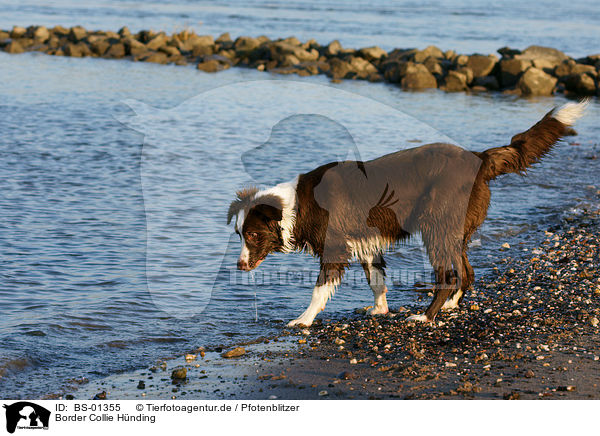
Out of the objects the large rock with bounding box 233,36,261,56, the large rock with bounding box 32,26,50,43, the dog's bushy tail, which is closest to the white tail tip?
the dog's bushy tail

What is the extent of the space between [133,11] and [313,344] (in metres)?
49.8

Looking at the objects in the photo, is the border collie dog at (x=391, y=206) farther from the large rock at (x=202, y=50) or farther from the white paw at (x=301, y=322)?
the large rock at (x=202, y=50)

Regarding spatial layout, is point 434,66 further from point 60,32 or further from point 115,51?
point 60,32

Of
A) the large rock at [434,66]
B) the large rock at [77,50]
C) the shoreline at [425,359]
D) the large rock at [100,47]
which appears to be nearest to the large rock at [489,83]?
the large rock at [434,66]

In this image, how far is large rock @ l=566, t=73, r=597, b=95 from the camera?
84.1ft

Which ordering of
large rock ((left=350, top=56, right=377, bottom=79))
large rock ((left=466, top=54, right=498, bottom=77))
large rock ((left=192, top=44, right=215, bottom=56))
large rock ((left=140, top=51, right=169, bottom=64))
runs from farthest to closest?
A: large rock ((left=192, top=44, right=215, bottom=56)), large rock ((left=140, top=51, right=169, bottom=64)), large rock ((left=350, top=56, right=377, bottom=79)), large rock ((left=466, top=54, right=498, bottom=77))

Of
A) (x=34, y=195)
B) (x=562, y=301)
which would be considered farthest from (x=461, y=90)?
(x=562, y=301)

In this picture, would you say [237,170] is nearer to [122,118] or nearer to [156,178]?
[156,178]

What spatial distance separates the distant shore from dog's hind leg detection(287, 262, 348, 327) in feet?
65.5

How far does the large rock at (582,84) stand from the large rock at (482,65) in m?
2.91

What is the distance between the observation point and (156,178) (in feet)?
43.7

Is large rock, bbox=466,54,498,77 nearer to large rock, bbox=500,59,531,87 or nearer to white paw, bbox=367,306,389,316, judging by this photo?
large rock, bbox=500,59,531,87

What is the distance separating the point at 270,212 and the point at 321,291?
99 centimetres
